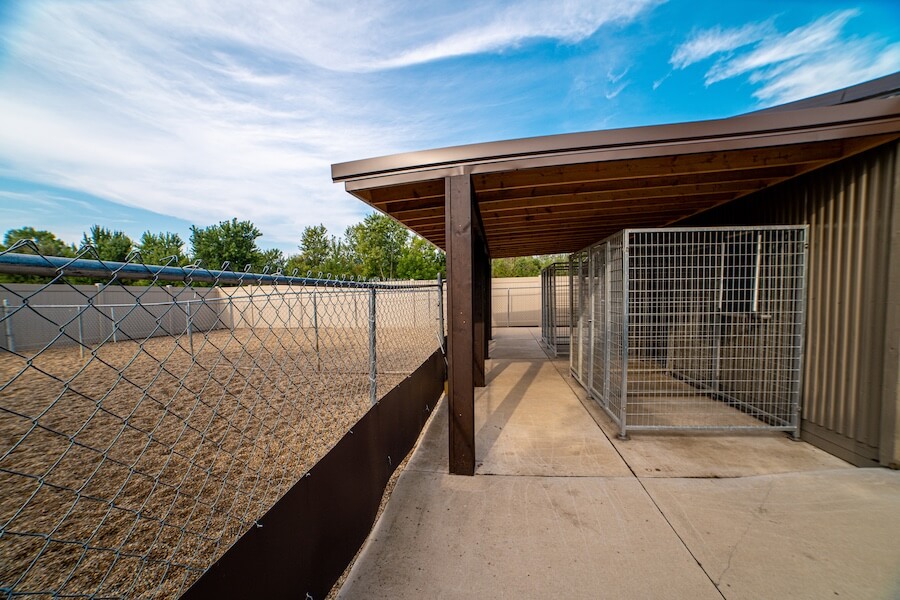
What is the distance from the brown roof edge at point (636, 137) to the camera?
8.25 feet

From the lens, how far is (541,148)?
2732 mm

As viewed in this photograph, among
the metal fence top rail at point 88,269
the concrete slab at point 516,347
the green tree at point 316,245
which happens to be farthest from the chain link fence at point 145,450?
the green tree at point 316,245

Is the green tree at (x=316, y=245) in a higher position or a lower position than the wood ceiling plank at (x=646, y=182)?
higher

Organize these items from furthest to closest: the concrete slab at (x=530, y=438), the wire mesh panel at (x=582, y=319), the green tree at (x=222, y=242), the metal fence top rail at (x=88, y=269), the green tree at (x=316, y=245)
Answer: the green tree at (x=316, y=245) < the green tree at (x=222, y=242) < the wire mesh panel at (x=582, y=319) < the concrete slab at (x=530, y=438) < the metal fence top rail at (x=88, y=269)

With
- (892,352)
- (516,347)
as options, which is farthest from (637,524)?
(516,347)

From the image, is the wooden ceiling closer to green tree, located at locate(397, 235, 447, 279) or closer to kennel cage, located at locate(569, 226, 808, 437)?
kennel cage, located at locate(569, 226, 808, 437)

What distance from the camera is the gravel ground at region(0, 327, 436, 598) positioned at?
1.57 metres

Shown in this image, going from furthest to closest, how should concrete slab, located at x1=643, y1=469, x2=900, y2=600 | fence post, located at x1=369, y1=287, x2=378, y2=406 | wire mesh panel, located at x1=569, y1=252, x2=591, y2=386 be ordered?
wire mesh panel, located at x1=569, y1=252, x2=591, y2=386
fence post, located at x1=369, y1=287, x2=378, y2=406
concrete slab, located at x1=643, y1=469, x2=900, y2=600

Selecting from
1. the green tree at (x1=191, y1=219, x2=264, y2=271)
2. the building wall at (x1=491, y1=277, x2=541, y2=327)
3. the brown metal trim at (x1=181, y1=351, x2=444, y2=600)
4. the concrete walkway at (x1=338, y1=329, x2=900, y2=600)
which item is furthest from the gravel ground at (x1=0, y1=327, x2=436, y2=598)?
the green tree at (x1=191, y1=219, x2=264, y2=271)

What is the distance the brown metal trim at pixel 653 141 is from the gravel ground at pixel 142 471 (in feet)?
6.07

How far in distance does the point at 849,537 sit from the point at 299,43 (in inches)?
313

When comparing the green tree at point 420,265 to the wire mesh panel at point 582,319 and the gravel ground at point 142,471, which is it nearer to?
the wire mesh panel at point 582,319

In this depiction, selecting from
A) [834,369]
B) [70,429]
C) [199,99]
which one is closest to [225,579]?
[70,429]

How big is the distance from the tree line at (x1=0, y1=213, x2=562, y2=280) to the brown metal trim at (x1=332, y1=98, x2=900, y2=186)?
18.4 metres
